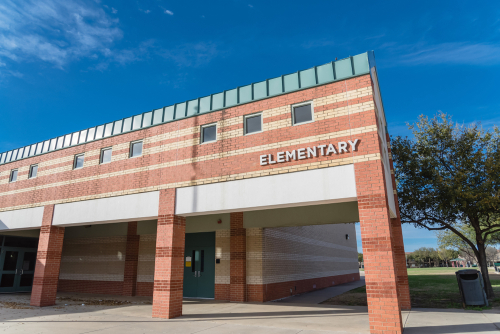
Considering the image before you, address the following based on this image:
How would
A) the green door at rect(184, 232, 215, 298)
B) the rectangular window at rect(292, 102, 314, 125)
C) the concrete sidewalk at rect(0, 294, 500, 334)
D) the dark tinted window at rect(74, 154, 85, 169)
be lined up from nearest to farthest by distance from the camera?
1. the concrete sidewalk at rect(0, 294, 500, 334)
2. the rectangular window at rect(292, 102, 314, 125)
3. the dark tinted window at rect(74, 154, 85, 169)
4. the green door at rect(184, 232, 215, 298)

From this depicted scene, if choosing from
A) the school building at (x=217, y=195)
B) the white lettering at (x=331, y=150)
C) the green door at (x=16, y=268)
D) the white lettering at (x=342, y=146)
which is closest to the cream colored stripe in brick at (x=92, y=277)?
the school building at (x=217, y=195)

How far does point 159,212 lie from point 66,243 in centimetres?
1279

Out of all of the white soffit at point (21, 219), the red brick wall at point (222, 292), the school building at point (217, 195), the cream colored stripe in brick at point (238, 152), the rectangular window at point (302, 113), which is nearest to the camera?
the school building at point (217, 195)

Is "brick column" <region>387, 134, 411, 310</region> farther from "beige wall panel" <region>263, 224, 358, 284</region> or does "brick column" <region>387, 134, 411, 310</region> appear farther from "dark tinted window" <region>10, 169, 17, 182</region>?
"dark tinted window" <region>10, 169, 17, 182</region>

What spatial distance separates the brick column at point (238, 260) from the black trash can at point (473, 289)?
348 inches

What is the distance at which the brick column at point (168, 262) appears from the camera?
36.9 ft

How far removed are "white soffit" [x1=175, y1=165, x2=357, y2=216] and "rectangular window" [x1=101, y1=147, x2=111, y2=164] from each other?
4746 mm

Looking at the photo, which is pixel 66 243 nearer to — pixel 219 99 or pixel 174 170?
pixel 174 170

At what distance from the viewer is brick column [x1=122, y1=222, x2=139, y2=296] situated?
58.3ft

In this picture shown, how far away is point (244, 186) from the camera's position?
1109 centimetres

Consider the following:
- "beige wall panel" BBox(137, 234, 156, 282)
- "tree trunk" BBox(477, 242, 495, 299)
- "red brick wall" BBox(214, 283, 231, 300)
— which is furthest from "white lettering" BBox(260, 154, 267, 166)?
"tree trunk" BBox(477, 242, 495, 299)

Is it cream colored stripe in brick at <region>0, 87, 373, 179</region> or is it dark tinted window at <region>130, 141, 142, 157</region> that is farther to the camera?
dark tinted window at <region>130, 141, 142, 157</region>

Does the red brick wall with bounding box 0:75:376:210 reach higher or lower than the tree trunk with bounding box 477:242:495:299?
higher

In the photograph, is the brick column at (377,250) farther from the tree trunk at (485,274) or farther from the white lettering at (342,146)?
the tree trunk at (485,274)
